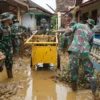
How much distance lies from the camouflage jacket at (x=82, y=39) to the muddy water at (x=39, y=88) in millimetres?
1141

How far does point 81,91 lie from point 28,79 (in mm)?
1970

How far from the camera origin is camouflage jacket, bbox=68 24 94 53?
17.5 ft

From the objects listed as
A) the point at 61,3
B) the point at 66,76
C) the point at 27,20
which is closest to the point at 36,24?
the point at 27,20

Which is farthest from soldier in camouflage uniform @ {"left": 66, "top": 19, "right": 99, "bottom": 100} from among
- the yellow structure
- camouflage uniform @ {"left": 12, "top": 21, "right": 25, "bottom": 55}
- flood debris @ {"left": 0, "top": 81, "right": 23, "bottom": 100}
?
camouflage uniform @ {"left": 12, "top": 21, "right": 25, "bottom": 55}

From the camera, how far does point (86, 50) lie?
5.31 metres

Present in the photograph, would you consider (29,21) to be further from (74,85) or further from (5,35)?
(74,85)

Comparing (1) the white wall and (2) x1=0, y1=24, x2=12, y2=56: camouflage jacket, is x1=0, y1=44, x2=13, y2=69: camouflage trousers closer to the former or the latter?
(2) x1=0, y1=24, x2=12, y2=56: camouflage jacket

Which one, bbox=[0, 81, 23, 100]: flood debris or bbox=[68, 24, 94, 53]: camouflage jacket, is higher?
bbox=[68, 24, 94, 53]: camouflage jacket

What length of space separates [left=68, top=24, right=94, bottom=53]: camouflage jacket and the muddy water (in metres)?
1.14

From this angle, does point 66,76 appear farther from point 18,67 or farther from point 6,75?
point 18,67

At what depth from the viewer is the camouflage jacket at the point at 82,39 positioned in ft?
17.5

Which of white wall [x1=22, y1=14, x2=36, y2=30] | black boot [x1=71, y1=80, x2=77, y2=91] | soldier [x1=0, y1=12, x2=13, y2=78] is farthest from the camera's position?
white wall [x1=22, y1=14, x2=36, y2=30]

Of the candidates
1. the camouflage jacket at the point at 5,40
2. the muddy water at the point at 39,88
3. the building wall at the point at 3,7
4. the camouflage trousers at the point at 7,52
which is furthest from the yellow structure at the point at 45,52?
the building wall at the point at 3,7

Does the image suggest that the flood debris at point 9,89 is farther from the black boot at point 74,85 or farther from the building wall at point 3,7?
the building wall at point 3,7
